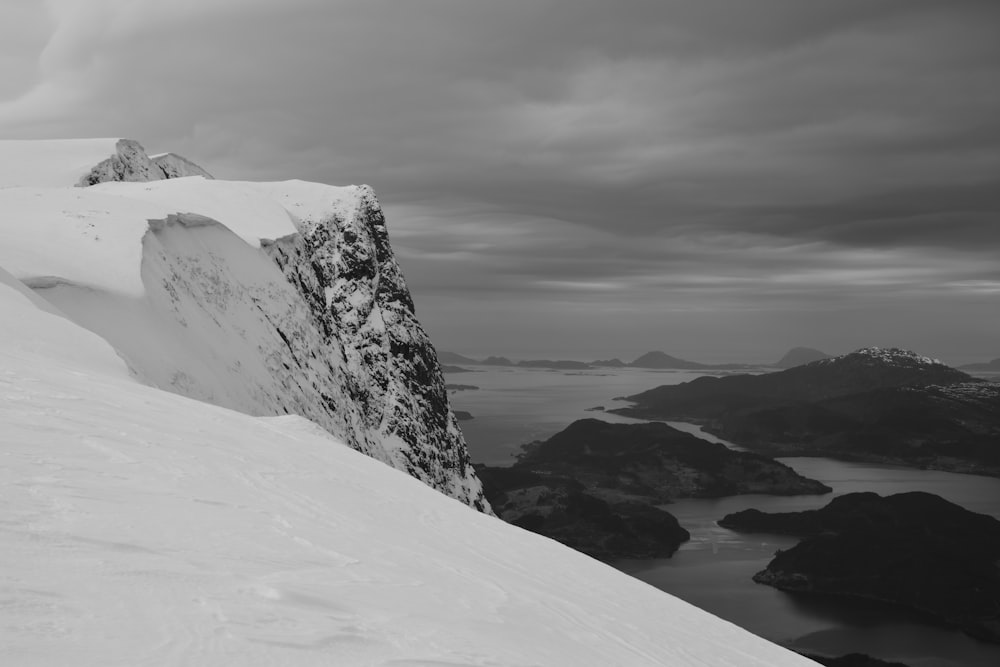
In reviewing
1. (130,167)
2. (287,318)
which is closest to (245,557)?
(287,318)

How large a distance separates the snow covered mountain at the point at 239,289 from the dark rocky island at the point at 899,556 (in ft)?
329

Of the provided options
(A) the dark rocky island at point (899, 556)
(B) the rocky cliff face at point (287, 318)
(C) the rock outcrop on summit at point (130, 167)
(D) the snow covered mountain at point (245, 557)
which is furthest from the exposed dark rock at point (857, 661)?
(D) the snow covered mountain at point (245, 557)

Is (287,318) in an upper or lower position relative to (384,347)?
upper

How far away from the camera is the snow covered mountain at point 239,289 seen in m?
27.6

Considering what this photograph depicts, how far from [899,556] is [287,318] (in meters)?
173

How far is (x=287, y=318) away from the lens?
46531 millimetres

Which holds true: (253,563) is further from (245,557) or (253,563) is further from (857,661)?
(857,661)

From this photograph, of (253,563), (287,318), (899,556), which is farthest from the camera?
(899,556)

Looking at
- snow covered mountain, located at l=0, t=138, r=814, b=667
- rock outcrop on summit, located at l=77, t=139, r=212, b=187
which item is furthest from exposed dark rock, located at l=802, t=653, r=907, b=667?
snow covered mountain, located at l=0, t=138, r=814, b=667

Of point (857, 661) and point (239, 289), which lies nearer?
point (239, 289)

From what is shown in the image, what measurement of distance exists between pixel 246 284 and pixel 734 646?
38.6 m

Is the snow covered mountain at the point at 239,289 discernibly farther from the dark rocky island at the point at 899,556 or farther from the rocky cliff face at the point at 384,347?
the dark rocky island at the point at 899,556

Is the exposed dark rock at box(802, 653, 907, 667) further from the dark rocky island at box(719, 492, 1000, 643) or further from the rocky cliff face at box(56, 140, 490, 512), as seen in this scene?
the rocky cliff face at box(56, 140, 490, 512)

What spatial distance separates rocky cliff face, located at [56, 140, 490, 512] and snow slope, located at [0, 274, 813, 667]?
10649 millimetres
